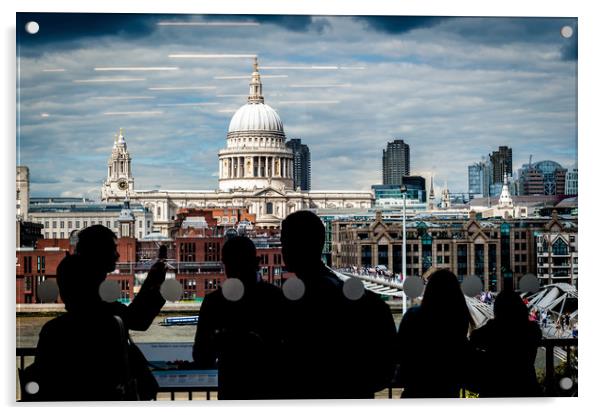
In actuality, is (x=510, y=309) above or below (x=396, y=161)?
below

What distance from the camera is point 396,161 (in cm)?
438

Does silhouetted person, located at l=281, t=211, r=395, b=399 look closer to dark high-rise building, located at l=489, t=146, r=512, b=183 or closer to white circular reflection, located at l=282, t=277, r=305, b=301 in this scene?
white circular reflection, located at l=282, t=277, r=305, b=301

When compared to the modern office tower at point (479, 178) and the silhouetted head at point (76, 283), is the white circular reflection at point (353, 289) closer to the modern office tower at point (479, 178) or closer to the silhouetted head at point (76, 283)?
the modern office tower at point (479, 178)

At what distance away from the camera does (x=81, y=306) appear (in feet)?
13.4

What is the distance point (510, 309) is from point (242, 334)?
1272mm

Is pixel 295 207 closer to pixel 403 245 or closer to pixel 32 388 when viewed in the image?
pixel 403 245

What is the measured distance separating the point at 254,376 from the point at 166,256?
0.68 metres

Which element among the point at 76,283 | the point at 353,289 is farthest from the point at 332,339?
the point at 76,283

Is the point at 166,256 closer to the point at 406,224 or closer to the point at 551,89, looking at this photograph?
the point at 406,224

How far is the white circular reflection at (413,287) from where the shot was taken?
4.23m

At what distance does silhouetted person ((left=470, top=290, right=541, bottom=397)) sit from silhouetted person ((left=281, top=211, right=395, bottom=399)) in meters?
0.48

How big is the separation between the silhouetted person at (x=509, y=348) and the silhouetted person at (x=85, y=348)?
1.60 m

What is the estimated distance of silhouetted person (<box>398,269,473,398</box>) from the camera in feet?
13.7
